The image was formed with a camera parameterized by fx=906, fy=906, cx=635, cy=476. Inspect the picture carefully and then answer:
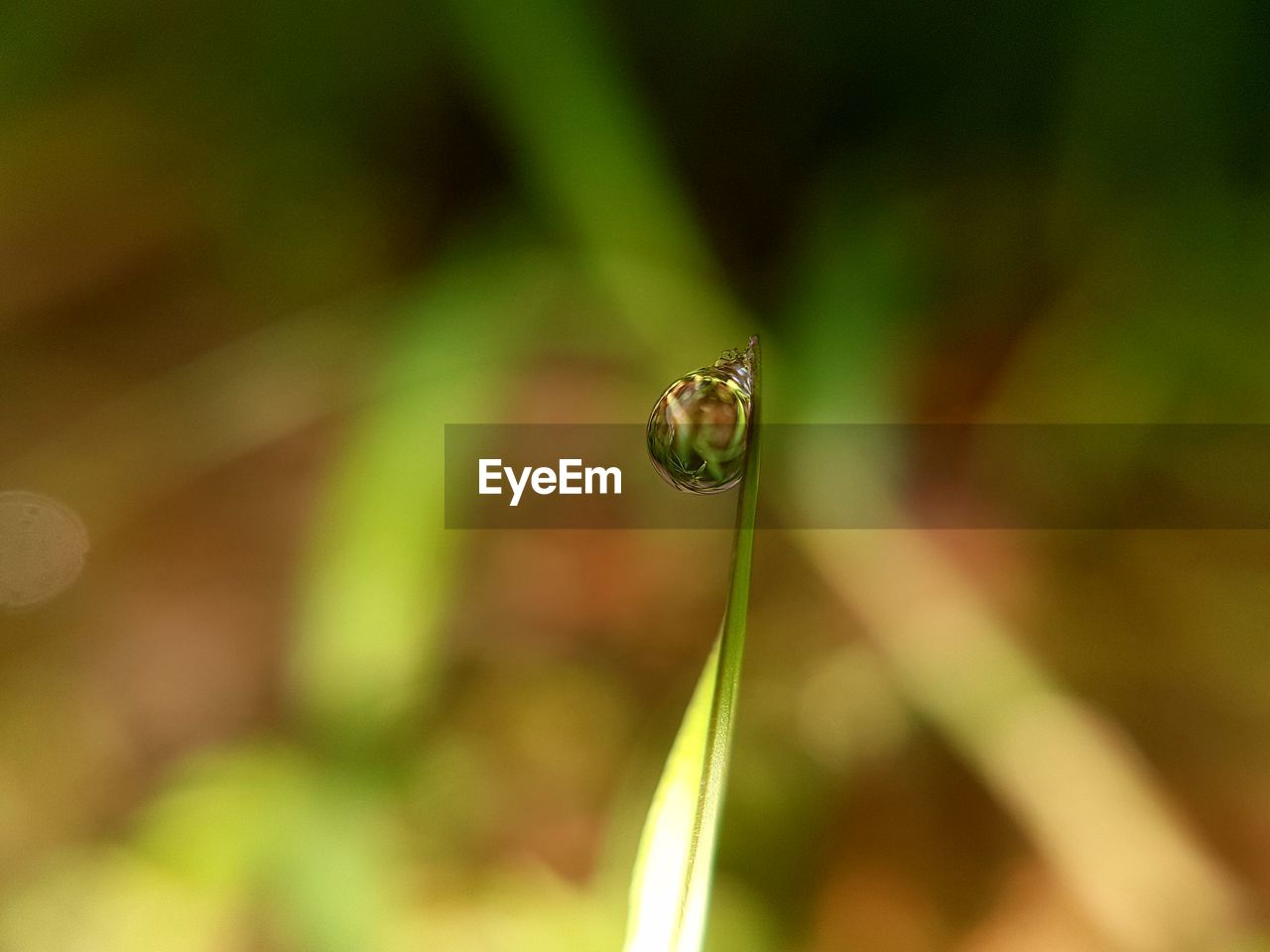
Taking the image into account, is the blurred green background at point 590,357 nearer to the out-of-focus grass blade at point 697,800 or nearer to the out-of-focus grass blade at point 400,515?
the out-of-focus grass blade at point 400,515

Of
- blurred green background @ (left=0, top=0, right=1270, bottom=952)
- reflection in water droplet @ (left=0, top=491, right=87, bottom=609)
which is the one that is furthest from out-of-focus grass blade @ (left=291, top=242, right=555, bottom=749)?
reflection in water droplet @ (left=0, top=491, right=87, bottom=609)

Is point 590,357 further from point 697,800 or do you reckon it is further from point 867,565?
point 697,800

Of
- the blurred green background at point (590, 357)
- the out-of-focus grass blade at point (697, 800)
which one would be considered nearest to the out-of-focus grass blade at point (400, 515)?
the blurred green background at point (590, 357)

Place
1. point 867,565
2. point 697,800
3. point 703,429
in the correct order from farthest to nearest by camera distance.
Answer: point 867,565 → point 703,429 → point 697,800

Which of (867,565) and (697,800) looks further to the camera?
(867,565)

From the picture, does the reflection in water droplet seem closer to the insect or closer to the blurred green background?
the blurred green background

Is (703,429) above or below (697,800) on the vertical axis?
above

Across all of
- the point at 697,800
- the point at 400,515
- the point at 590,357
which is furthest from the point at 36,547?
the point at 697,800

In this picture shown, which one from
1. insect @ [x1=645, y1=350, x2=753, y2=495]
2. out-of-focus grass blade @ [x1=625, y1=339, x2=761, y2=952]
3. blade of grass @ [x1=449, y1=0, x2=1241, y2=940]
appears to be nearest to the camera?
out-of-focus grass blade @ [x1=625, y1=339, x2=761, y2=952]
